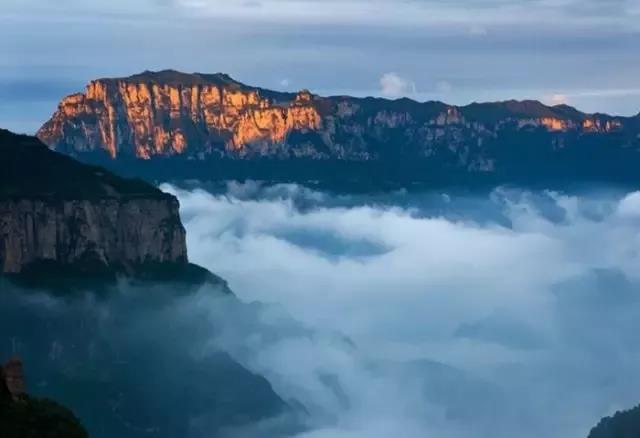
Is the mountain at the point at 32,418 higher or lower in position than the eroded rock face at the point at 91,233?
lower

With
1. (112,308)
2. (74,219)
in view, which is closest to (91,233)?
(74,219)

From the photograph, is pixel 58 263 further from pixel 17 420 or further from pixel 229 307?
pixel 17 420

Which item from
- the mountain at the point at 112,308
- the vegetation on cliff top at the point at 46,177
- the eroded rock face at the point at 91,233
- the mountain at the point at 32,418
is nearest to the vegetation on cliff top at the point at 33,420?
the mountain at the point at 32,418

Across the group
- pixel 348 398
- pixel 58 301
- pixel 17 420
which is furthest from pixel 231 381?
pixel 17 420

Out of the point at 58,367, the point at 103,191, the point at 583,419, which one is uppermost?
the point at 103,191

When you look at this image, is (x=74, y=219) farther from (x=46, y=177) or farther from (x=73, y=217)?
(x=46, y=177)

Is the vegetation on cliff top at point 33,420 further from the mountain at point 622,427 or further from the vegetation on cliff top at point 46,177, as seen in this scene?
the vegetation on cliff top at point 46,177

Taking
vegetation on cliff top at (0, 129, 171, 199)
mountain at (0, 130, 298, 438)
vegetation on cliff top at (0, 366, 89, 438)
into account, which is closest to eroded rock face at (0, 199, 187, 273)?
mountain at (0, 130, 298, 438)

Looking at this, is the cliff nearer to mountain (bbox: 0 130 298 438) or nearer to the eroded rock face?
the eroded rock face
